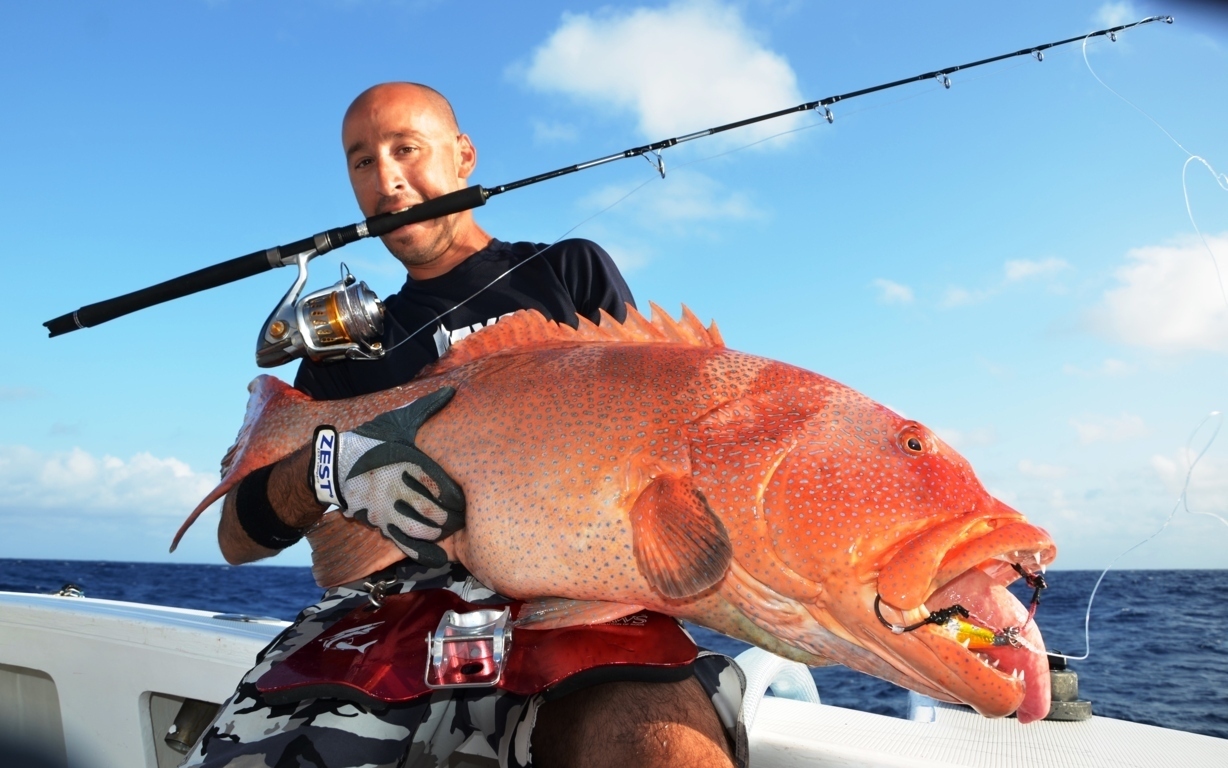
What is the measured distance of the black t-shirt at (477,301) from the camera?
3006 millimetres

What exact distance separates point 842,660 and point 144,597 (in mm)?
23271

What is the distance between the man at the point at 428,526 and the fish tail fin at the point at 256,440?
6 cm

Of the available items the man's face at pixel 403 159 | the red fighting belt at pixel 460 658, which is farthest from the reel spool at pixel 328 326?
the red fighting belt at pixel 460 658

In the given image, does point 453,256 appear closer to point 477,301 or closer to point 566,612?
point 477,301

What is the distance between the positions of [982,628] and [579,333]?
4.36 ft

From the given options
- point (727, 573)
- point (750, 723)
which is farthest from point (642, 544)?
point (750, 723)

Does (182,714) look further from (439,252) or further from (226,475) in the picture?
(439,252)

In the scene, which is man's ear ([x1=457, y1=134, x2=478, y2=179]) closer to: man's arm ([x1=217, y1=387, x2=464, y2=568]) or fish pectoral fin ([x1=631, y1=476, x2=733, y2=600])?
man's arm ([x1=217, y1=387, x2=464, y2=568])

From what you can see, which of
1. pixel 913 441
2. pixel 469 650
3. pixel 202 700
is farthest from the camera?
pixel 202 700

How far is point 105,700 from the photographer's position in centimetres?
375

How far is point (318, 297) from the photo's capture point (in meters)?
2.95

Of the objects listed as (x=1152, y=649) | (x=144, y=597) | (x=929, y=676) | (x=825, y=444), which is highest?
(x=825, y=444)

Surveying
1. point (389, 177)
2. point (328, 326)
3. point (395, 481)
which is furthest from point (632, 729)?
point (389, 177)

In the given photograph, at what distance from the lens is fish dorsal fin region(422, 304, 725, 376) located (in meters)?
2.46
